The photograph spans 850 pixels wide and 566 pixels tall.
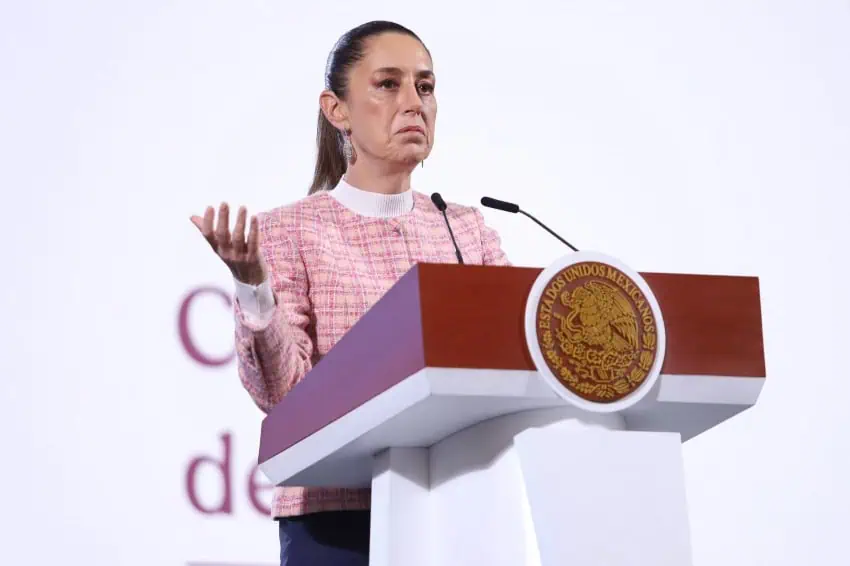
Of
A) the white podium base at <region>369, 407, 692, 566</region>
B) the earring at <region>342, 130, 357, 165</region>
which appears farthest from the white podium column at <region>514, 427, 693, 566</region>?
the earring at <region>342, 130, 357, 165</region>

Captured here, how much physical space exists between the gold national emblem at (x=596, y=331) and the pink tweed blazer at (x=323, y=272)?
44cm

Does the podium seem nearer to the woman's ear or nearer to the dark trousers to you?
the dark trousers

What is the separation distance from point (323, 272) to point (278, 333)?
24cm

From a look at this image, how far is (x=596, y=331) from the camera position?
104 centimetres

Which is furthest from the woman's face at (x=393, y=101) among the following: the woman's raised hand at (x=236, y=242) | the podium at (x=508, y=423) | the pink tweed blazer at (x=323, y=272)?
the podium at (x=508, y=423)

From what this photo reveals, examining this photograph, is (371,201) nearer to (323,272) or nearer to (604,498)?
(323,272)

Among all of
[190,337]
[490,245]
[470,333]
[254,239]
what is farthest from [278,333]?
[190,337]

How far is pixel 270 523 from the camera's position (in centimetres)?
233

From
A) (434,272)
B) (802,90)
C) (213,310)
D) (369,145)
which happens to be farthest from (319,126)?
(802,90)

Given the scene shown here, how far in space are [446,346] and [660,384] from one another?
0.23 meters

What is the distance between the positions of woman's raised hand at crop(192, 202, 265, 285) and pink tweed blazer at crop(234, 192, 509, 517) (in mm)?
65

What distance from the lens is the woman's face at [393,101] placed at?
1.69m

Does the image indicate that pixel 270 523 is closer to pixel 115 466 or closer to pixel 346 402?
pixel 115 466

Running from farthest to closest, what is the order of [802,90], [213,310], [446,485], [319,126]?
[802,90]
[213,310]
[319,126]
[446,485]
